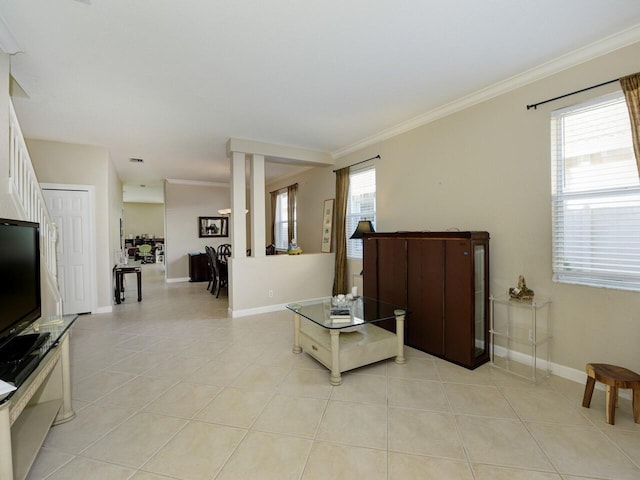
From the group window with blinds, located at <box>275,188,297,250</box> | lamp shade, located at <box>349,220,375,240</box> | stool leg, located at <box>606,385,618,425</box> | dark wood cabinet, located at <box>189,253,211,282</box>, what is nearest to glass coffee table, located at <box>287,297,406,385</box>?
lamp shade, located at <box>349,220,375,240</box>

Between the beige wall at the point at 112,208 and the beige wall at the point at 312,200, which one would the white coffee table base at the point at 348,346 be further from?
the beige wall at the point at 112,208

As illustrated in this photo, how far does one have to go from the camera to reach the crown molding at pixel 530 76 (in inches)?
Answer: 89.0

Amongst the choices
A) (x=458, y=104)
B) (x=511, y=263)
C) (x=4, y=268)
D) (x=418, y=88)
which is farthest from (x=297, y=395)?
(x=458, y=104)

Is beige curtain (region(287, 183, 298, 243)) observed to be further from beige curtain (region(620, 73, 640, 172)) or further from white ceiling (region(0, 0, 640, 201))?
beige curtain (region(620, 73, 640, 172))

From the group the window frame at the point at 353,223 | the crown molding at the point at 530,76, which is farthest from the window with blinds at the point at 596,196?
the window frame at the point at 353,223

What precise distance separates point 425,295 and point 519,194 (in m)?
1.36

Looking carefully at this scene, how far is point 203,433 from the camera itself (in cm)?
193

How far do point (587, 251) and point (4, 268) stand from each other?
4175 millimetres

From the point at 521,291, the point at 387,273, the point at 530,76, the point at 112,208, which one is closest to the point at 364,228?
the point at 387,273

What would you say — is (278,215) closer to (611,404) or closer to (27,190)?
(27,190)

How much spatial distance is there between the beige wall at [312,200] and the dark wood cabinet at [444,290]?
2609mm

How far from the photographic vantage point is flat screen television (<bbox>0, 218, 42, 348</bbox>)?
1672 mm

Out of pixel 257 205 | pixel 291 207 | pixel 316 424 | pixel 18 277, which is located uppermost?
pixel 291 207

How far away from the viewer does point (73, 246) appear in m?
4.66
